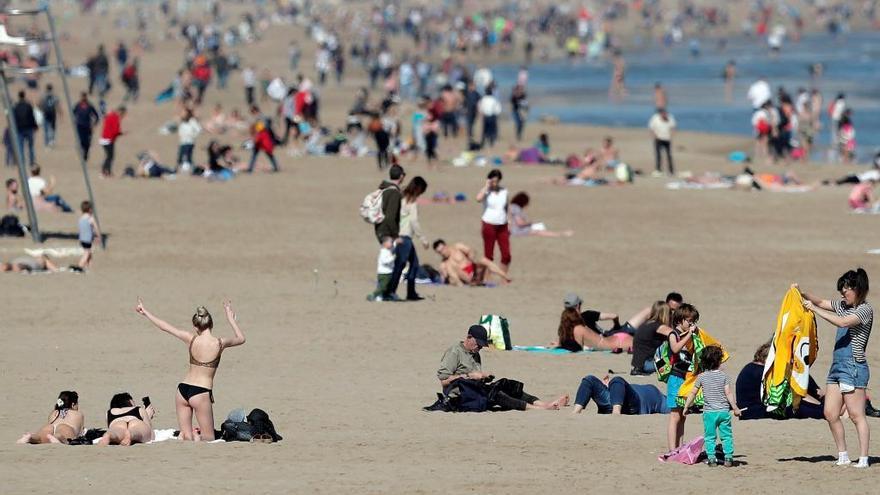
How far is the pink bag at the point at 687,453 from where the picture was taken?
1149cm

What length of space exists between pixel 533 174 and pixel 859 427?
71.6 ft

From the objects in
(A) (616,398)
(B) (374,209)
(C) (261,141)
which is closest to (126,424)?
(A) (616,398)

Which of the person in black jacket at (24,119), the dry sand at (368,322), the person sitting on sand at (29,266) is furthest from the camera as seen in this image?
the person in black jacket at (24,119)

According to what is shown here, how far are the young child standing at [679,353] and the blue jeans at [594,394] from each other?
1223mm

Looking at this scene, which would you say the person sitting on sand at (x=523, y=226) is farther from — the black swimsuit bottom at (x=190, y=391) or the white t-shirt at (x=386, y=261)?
the black swimsuit bottom at (x=190, y=391)

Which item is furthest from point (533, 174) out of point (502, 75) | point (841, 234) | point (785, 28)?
point (785, 28)

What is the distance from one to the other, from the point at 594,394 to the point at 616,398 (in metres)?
0.17

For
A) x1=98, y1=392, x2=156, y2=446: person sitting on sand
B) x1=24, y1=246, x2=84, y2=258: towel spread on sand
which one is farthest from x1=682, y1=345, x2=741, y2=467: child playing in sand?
x1=24, y1=246, x2=84, y2=258: towel spread on sand

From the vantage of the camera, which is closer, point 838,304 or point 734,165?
point 838,304

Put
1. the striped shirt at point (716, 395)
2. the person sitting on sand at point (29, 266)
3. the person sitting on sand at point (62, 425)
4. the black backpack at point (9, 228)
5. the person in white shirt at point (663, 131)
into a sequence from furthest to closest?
the person in white shirt at point (663, 131), the black backpack at point (9, 228), the person sitting on sand at point (29, 266), the person sitting on sand at point (62, 425), the striped shirt at point (716, 395)

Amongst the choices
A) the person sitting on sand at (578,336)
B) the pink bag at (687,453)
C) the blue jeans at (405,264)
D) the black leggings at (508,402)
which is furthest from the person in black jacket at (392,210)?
the pink bag at (687,453)

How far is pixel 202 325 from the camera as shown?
12.4 m

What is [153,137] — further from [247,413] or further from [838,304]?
[838,304]

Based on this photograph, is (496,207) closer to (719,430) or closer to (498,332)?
(498,332)
